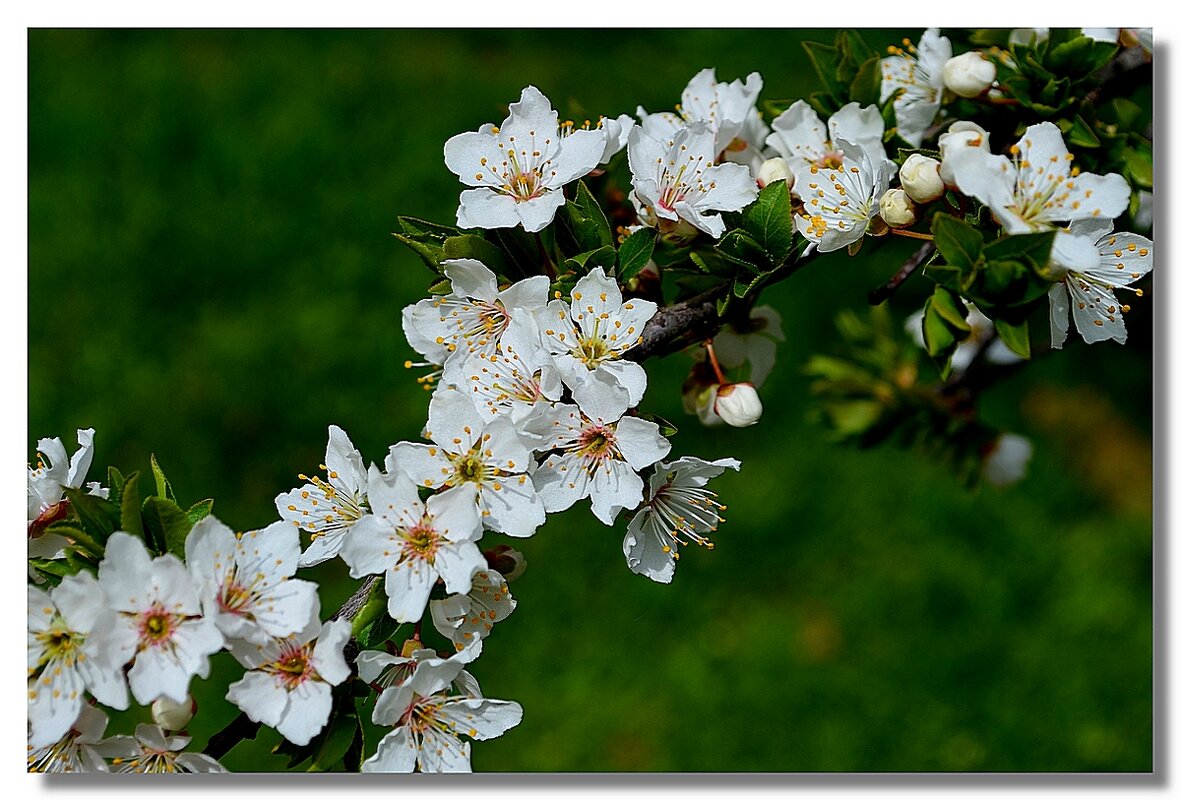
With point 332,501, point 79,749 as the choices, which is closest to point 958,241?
point 332,501

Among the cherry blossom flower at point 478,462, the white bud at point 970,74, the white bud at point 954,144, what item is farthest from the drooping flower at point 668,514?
the white bud at point 970,74

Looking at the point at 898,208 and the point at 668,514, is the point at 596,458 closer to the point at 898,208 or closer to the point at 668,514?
the point at 668,514

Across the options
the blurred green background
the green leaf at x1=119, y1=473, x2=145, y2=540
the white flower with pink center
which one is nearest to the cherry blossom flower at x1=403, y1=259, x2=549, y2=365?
the white flower with pink center

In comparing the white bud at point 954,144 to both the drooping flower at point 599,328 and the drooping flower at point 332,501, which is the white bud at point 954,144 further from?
the drooping flower at point 332,501

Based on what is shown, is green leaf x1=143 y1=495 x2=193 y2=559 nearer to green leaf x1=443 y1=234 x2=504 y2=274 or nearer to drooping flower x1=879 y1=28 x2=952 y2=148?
green leaf x1=443 y1=234 x2=504 y2=274
